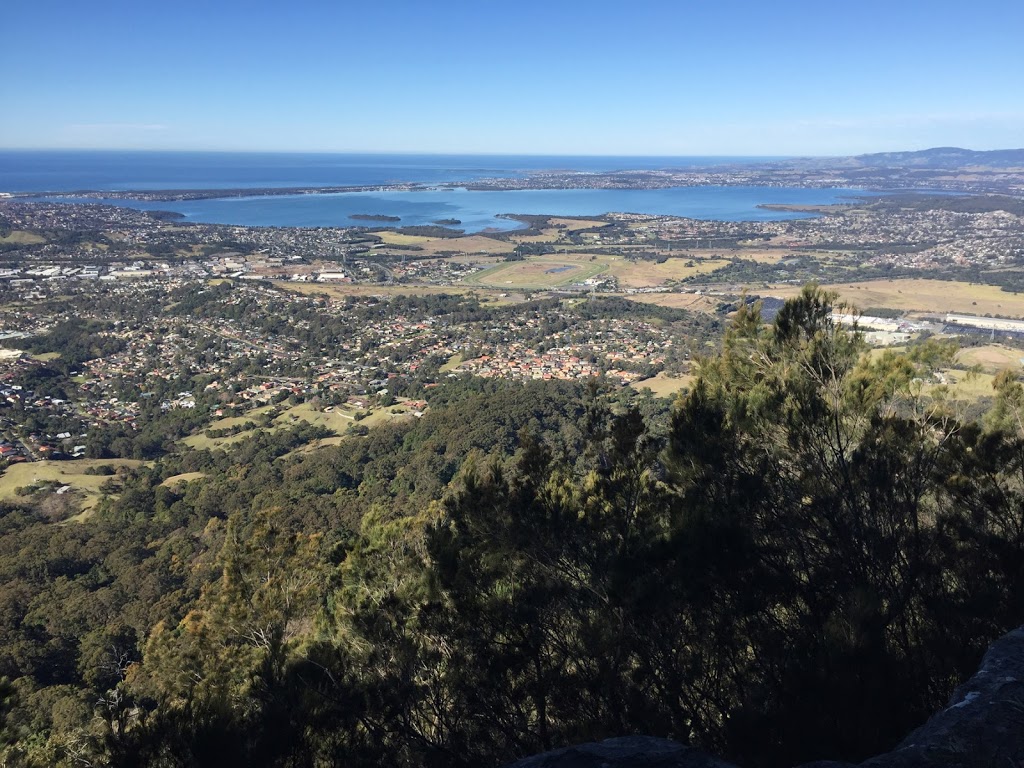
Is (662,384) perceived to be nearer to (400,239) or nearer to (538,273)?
(538,273)

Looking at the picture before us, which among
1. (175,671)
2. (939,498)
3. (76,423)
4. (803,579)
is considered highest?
(939,498)

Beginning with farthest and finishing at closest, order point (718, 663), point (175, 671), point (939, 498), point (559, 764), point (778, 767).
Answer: point (175, 671), point (939, 498), point (718, 663), point (778, 767), point (559, 764)

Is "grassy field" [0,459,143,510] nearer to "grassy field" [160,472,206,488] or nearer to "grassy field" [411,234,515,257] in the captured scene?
"grassy field" [160,472,206,488]

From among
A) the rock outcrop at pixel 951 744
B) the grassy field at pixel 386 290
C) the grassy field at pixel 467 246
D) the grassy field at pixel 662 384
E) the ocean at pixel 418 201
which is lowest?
the grassy field at pixel 662 384

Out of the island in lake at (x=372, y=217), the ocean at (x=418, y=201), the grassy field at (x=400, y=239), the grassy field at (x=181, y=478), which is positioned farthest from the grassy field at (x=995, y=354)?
the island in lake at (x=372, y=217)

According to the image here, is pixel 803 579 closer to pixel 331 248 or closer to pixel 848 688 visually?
pixel 848 688

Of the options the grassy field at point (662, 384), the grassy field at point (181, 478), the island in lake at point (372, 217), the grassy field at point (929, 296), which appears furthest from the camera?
the island in lake at point (372, 217)

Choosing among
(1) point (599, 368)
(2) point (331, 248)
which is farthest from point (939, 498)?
(2) point (331, 248)

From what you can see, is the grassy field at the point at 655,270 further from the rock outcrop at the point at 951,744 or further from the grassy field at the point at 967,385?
the rock outcrop at the point at 951,744
